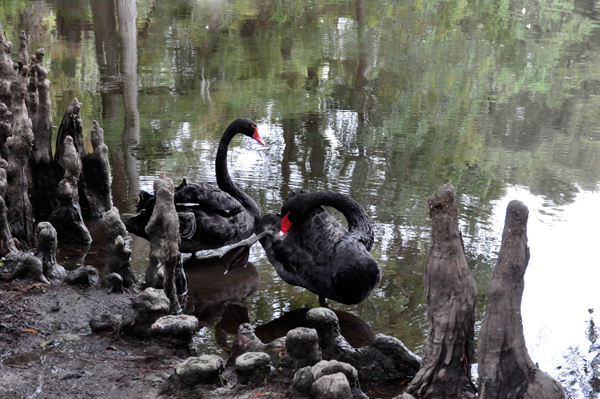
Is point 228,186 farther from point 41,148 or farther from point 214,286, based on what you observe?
point 41,148

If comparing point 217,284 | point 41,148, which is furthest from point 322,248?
point 41,148

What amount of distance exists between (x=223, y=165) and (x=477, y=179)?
3.13 meters

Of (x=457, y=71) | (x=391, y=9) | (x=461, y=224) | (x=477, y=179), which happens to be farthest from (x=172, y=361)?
(x=391, y=9)

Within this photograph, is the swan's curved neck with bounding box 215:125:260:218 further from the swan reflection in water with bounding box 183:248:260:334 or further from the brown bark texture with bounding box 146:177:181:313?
the brown bark texture with bounding box 146:177:181:313

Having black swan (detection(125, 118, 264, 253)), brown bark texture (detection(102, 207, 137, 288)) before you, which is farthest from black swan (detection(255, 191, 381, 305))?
brown bark texture (detection(102, 207, 137, 288))

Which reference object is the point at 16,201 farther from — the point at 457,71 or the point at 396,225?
the point at 457,71

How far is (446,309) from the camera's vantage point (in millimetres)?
3299

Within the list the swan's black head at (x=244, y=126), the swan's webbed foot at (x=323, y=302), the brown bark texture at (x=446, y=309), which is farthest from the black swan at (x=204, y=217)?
the brown bark texture at (x=446, y=309)

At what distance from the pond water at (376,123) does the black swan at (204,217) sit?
0.23 meters

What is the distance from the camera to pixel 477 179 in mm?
7691

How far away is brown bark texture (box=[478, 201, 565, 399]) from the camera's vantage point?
9.71 feet

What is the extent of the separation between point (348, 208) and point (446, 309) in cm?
225

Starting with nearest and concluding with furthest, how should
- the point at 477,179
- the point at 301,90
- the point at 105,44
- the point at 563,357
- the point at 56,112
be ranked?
1. the point at 563,357
2. the point at 477,179
3. the point at 56,112
4. the point at 301,90
5. the point at 105,44

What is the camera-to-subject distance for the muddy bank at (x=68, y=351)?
3.51 meters
